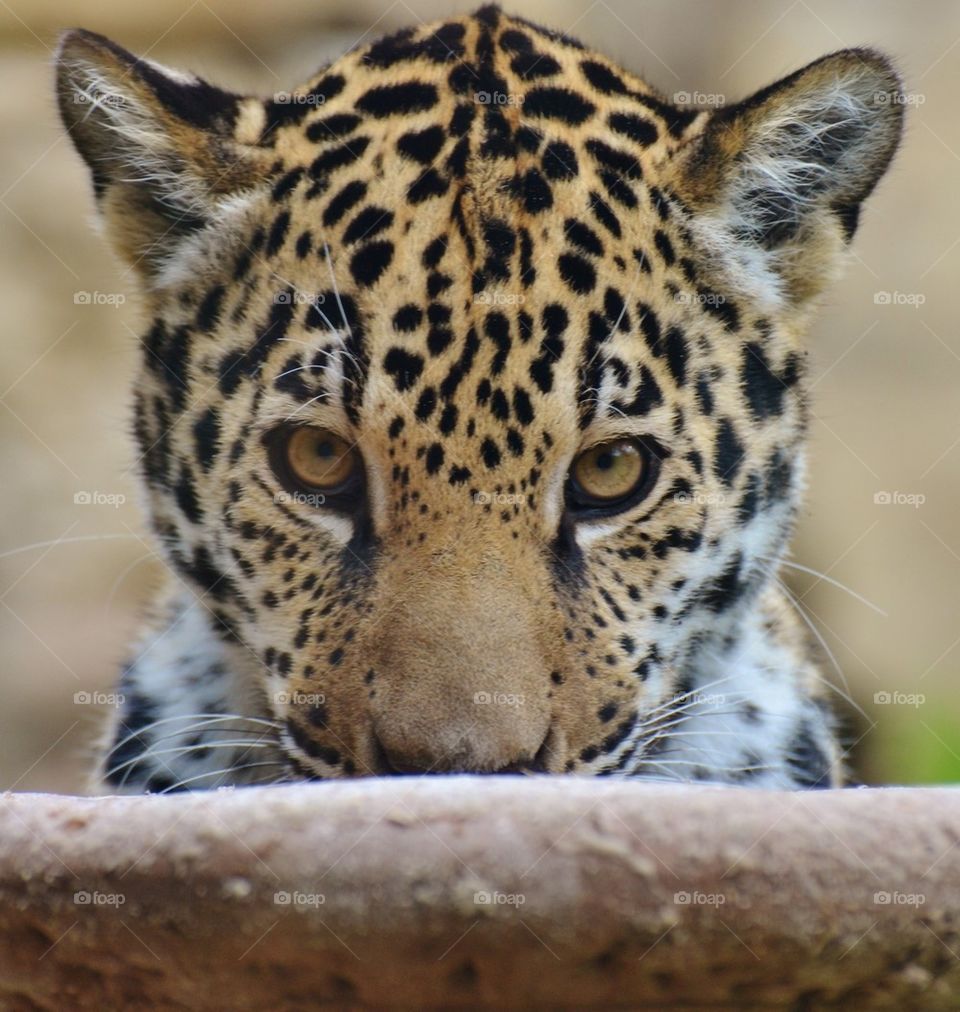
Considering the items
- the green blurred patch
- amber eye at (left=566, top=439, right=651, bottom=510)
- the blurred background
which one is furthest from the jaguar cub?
the blurred background

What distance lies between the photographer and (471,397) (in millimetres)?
4414

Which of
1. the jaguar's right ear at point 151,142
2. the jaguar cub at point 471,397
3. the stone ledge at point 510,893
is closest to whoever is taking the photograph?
the stone ledge at point 510,893

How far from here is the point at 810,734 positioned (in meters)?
5.73

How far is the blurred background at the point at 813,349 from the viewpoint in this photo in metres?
10.8

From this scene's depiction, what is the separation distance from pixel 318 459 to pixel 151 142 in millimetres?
1349

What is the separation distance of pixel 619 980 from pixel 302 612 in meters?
2.18

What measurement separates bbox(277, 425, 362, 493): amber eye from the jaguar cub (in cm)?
1

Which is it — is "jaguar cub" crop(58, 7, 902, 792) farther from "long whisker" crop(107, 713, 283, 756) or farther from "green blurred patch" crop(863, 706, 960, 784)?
"green blurred patch" crop(863, 706, 960, 784)

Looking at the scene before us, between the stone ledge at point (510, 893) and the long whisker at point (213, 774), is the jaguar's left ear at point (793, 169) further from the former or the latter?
the stone ledge at point (510, 893)

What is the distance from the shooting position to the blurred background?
10750 millimetres

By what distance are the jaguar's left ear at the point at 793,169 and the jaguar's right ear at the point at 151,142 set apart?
1.59 meters

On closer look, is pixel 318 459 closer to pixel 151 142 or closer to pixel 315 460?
pixel 315 460

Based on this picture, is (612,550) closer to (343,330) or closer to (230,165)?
(343,330)

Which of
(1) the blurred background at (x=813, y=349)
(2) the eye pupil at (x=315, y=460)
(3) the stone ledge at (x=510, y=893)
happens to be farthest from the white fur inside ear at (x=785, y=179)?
(1) the blurred background at (x=813, y=349)
